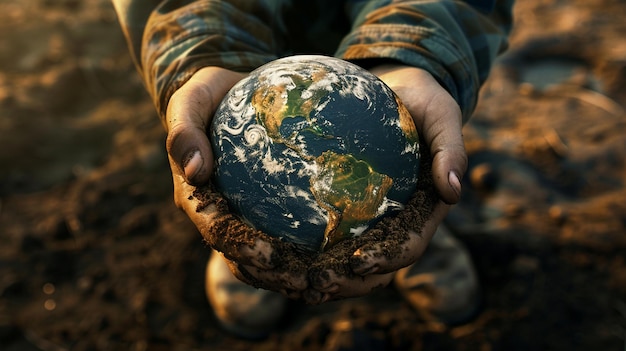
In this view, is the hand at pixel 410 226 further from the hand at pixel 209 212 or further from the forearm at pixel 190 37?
the forearm at pixel 190 37

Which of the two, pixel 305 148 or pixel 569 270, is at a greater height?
pixel 305 148

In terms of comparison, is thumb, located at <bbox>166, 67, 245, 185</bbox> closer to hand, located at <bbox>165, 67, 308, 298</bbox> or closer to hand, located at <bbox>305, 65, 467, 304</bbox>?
hand, located at <bbox>165, 67, 308, 298</bbox>

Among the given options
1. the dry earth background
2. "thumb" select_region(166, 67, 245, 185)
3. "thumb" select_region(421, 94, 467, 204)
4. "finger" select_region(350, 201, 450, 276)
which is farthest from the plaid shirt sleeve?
the dry earth background

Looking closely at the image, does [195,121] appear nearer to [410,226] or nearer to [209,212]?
[209,212]

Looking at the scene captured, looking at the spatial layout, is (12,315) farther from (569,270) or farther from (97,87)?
(569,270)

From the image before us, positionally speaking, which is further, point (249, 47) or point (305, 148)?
point (249, 47)

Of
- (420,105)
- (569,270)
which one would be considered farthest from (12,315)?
(569,270)

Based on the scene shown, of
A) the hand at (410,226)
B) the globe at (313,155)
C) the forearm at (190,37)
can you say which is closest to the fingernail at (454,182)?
the hand at (410,226)
